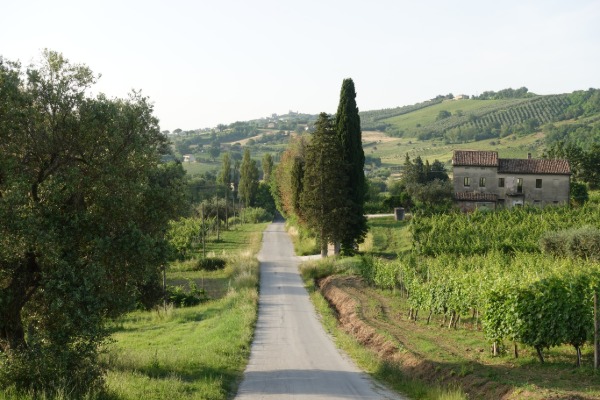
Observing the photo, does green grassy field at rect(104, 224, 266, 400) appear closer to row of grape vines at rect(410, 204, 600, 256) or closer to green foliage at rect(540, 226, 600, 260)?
row of grape vines at rect(410, 204, 600, 256)

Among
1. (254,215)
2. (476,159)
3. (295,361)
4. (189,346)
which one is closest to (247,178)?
(254,215)

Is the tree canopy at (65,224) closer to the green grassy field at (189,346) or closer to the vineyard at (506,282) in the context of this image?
the green grassy field at (189,346)

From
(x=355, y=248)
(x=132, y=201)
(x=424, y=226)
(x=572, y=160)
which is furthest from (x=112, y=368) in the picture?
(x=572, y=160)

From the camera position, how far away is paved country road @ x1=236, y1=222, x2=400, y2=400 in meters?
17.0

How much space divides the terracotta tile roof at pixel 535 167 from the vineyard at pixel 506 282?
1508 centimetres

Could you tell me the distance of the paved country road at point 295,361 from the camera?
1704cm

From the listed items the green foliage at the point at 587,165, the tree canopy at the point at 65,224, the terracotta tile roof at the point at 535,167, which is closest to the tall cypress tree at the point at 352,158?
the terracotta tile roof at the point at 535,167

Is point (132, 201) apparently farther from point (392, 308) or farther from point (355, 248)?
point (355, 248)

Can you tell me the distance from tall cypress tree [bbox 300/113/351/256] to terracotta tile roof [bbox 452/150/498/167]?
25.2 metres

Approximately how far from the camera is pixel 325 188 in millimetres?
51062

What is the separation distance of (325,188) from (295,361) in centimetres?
3010

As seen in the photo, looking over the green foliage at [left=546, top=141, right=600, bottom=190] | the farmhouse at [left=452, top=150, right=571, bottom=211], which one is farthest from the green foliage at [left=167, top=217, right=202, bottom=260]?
the green foliage at [left=546, top=141, right=600, bottom=190]

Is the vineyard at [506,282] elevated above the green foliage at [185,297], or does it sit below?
above

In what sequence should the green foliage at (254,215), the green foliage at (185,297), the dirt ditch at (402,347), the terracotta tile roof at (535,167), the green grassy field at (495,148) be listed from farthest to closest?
1. the green grassy field at (495,148)
2. the green foliage at (254,215)
3. the terracotta tile roof at (535,167)
4. the green foliage at (185,297)
5. the dirt ditch at (402,347)
